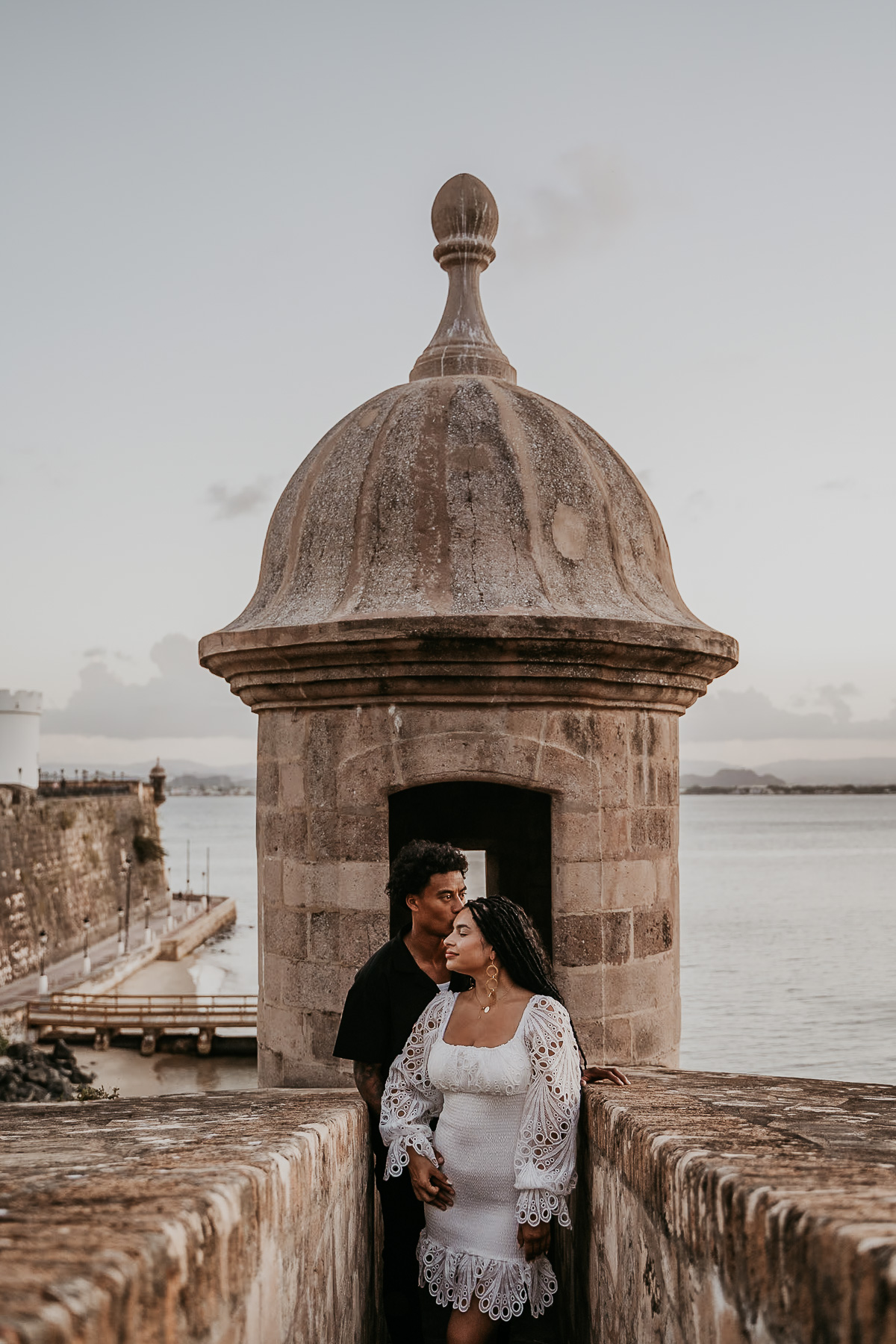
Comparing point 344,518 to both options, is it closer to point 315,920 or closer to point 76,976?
point 315,920

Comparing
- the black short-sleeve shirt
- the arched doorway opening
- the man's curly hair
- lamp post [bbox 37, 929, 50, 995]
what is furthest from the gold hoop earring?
lamp post [bbox 37, 929, 50, 995]

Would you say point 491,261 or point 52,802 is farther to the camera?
point 52,802

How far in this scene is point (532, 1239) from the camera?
2242mm

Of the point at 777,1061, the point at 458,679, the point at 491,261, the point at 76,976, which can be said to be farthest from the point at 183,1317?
the point at 76,976

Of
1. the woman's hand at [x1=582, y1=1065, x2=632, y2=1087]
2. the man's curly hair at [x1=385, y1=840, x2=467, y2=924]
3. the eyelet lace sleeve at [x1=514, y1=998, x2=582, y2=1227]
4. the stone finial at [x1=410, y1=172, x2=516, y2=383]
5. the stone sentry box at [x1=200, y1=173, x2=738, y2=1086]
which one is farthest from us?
the stone finial at [x1=410, y1=172, x2=516, y2=383]

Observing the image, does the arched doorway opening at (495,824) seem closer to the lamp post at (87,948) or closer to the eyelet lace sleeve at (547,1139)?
the eyelet lace sleeve at (547,1139)

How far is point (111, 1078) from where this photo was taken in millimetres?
19578

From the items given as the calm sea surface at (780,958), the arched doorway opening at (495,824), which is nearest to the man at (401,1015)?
the arched doorway opening at (495,824)

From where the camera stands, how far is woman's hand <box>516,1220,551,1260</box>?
2.24 meters

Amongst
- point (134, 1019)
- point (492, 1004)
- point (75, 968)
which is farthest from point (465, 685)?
point (75, 968)

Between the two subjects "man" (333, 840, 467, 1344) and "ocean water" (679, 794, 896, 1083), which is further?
"ocean water" (679, 794, 896, 1083)

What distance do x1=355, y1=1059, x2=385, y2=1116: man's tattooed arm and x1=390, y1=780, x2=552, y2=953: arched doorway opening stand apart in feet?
10.1

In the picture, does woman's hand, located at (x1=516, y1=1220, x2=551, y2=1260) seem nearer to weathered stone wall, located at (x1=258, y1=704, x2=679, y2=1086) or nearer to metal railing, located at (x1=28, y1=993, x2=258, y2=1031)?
weathered stone wall, located at (x1=258, y1=704, x2=679, y2=1086)

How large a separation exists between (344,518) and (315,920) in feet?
4.87
